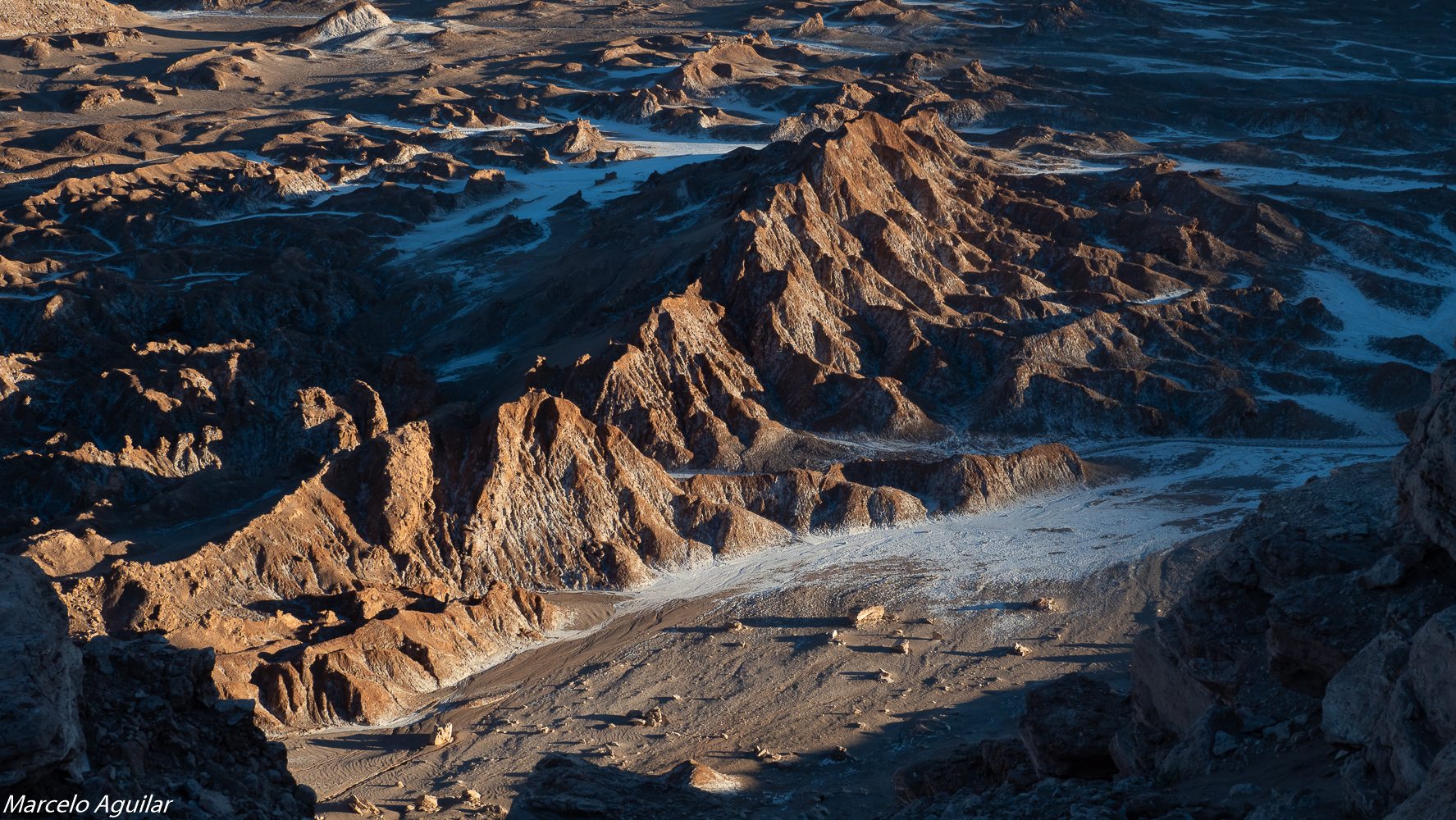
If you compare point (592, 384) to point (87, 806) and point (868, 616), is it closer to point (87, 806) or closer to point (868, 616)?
point (868, 616)

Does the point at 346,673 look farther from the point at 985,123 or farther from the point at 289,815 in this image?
the point at 985,123

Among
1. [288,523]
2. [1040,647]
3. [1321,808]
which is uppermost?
[1321,808]

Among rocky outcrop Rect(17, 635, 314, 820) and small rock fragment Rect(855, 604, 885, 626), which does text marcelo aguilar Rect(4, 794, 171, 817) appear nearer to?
rocky outcrop Rect(17, 635, 314, 820)

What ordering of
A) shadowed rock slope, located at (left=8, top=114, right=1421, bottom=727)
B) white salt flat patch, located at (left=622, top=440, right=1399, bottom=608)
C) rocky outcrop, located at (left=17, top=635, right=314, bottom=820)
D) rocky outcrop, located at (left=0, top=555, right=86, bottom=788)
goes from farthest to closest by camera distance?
white salt flat patch, located at (left=622, top=440, right=1399, bottom=608) < shadowed rock slope, located at (left=8, top=114, right=1421, bottom=727) < rocky outcrop, located at (left=17, top=635, right=314, bottom=820) < rocky outcrop, located at (left=0, top=555, right=86, bottom=788)

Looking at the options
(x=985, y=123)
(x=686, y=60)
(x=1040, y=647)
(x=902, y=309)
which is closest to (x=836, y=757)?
(x=1040, y=647)

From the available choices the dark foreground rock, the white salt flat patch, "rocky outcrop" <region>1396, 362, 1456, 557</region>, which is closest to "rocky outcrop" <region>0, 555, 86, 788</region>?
the dark foreground rock

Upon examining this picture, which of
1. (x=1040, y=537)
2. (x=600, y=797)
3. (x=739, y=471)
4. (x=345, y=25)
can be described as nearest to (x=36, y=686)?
(x=600, y=797)
